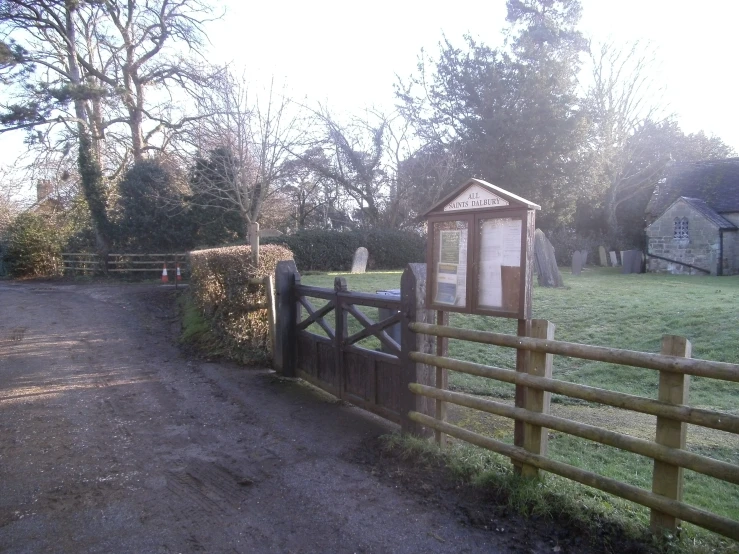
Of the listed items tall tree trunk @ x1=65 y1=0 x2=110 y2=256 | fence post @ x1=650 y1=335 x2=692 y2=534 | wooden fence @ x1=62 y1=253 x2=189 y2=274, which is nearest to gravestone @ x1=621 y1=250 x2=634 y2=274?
wooden fence @ x1=62 y1=253 x2=189 y2=274

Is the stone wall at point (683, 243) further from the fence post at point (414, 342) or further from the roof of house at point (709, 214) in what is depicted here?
the fence post at point (414, 342)

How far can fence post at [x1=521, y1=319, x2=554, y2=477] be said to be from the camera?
14.1ft

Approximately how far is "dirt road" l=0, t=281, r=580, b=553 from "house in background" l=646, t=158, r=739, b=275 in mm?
25016

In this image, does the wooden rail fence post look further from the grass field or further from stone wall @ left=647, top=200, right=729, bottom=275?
stone wall @ left=647, top=200, right=729, bottom=275

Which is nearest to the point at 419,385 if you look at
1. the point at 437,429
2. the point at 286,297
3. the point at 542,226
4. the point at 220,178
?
the point at 437,429

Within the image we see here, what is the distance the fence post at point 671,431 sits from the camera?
138 inches

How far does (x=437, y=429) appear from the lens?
5.16 metres

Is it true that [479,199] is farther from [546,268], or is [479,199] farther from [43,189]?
[43,189]

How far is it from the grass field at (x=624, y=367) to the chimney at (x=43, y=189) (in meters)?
20.7

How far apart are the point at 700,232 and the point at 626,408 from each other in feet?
89.5

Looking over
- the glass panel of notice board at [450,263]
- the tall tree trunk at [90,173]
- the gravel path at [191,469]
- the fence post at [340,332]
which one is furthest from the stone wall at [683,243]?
the glass panel of notice board at [450,263]

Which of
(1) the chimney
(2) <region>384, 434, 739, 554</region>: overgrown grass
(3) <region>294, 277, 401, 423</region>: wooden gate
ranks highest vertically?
(1) the chimney

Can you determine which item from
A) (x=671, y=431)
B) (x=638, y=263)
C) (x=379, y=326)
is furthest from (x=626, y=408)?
(x=638, y=263)

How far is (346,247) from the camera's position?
1086 inches
